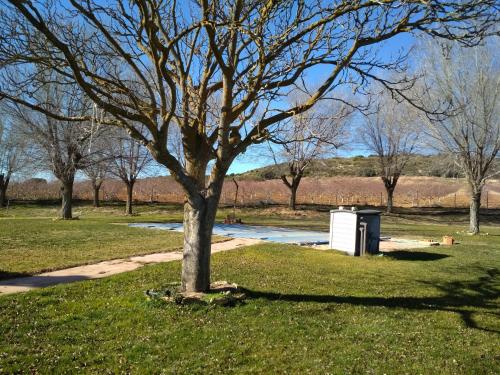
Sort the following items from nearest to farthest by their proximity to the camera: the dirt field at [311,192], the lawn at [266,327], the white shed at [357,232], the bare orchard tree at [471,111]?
the lawn at [266,327]
the white shed at [357,232]
the bare orchard tree at [471,111]
the dirt field at [311,192]

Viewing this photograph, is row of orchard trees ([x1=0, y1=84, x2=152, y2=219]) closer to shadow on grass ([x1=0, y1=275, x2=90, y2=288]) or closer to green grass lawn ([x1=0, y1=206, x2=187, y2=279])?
green grass lawn ([x1=0, y1=206, x2=187, y2=279])

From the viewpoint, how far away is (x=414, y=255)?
42.7 feet

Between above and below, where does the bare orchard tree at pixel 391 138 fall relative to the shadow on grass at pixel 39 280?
above

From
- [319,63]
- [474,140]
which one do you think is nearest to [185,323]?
[319,63]

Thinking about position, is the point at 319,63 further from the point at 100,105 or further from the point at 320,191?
the point at 320,191

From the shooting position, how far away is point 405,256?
1277 cm

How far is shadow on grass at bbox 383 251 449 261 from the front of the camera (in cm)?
1248

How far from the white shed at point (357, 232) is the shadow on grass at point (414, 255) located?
1.66 ft

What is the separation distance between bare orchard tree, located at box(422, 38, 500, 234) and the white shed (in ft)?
30.2

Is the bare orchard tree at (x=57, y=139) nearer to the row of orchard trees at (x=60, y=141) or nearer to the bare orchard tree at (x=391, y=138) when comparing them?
the row of orchard trees at (x=60, y=141)

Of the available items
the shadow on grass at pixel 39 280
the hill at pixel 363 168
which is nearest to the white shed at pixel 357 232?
the hill at pixel 363 168

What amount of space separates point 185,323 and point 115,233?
11.6 metres

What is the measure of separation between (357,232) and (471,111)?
1170 centimetres

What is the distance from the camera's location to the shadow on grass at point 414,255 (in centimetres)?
1248
